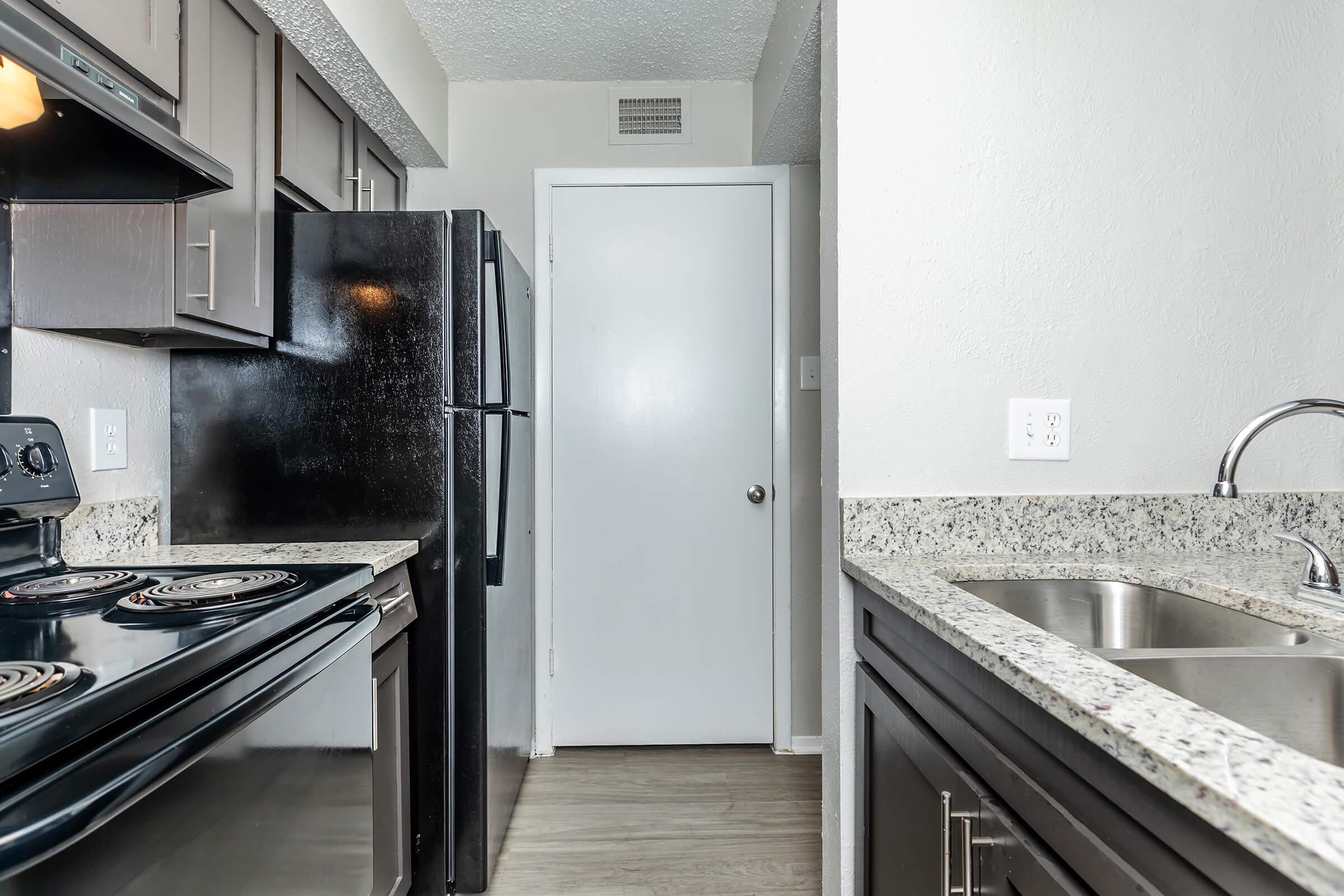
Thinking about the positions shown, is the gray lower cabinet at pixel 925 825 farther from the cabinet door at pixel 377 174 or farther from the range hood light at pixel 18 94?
the cabinet door at pixel 377 174

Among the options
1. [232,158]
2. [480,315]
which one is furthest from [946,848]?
[232,158]

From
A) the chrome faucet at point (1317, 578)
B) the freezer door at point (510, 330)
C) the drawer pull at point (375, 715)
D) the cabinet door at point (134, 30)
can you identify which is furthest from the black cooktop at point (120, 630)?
the chrome faucet at point (1317, 578)

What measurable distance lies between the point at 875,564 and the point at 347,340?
1278 millimetres

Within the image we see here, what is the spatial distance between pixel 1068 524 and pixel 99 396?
76.9 inches

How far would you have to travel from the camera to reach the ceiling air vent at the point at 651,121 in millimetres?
2816

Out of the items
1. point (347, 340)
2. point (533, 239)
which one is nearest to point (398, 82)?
point (533, 239)

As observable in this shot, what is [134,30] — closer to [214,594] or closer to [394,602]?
[214,594]

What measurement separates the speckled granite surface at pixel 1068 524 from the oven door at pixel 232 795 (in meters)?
0.93

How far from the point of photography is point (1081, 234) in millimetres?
1452

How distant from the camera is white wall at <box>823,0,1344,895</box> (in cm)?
145

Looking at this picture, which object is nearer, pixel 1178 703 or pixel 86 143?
pixel 1178 703

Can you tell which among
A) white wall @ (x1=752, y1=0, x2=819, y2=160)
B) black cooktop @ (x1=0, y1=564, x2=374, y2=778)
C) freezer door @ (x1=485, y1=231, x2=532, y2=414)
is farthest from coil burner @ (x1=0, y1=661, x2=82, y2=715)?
white wall @ (x1=752, y1=0, x2=819, y2=160)

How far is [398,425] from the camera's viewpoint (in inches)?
69.6

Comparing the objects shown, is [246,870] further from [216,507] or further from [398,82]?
[398,82]
